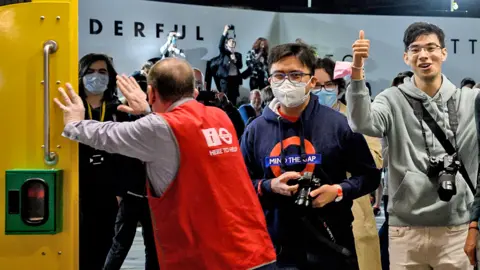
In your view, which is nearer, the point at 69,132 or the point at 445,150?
the point at 69,132

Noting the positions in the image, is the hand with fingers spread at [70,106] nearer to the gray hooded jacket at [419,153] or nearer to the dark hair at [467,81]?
the gray hooded jacket at [419,153]

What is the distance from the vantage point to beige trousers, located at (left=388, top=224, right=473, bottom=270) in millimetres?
3467

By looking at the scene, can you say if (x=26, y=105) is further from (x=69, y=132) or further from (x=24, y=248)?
(x=24, y=248)

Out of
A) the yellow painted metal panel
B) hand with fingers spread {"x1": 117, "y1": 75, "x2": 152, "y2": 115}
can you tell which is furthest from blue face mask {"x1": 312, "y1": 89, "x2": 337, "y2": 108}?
the yellow painted metal panel

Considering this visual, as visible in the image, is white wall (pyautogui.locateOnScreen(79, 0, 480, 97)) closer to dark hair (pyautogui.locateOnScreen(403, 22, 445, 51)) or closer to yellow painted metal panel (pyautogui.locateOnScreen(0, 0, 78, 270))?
dark hair (pyautogui.locateOnScreen(403, 22, 445, 51))

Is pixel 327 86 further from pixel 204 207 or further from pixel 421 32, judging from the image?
pixel 204 207

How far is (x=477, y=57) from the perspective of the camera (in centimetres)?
1158

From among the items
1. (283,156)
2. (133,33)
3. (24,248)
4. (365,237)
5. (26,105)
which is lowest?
(365,237)

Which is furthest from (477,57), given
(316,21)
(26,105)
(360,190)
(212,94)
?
(26,105)

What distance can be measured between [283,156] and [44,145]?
3.56ft

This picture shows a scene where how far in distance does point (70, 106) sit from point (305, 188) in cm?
106

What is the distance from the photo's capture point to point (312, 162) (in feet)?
11.0

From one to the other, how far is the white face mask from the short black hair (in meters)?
0.12

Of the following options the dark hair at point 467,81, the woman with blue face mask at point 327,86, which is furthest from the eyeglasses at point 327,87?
the dark hair at point 467,81
